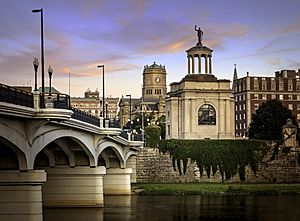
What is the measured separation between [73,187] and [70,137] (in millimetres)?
9351

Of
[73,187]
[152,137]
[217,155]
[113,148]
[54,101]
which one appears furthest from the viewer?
[152,137]

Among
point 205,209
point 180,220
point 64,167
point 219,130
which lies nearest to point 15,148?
point 180,220

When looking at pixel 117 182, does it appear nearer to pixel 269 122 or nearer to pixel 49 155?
pixel 49 155

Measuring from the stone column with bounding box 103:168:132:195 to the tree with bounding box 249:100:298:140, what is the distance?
96.3 ft

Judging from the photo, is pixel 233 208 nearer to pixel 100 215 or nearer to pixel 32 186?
pixel 100 215

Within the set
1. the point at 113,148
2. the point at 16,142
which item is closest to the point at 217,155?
the point at 113,148

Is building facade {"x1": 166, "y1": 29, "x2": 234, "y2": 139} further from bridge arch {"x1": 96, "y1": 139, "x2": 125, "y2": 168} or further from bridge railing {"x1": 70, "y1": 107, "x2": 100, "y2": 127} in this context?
bridge railing {"x1": 70, "y1": 107, "x2": 100, "y2": 127}

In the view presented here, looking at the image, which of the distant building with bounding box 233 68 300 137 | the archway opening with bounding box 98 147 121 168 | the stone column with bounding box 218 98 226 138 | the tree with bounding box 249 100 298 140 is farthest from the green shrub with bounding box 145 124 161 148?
the distant building with bounding box 233 68 300 137

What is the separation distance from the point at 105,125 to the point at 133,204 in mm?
8608

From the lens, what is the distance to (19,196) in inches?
1612

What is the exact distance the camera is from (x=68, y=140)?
57844 mm

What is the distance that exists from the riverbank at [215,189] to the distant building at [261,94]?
213ft

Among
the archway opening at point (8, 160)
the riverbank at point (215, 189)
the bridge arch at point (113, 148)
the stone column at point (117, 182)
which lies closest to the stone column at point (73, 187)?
the bridge arch at point (113, 148)

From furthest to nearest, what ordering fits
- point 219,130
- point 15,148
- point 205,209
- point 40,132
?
point 219,130
point 205,209
point 40,132
point 15,148
